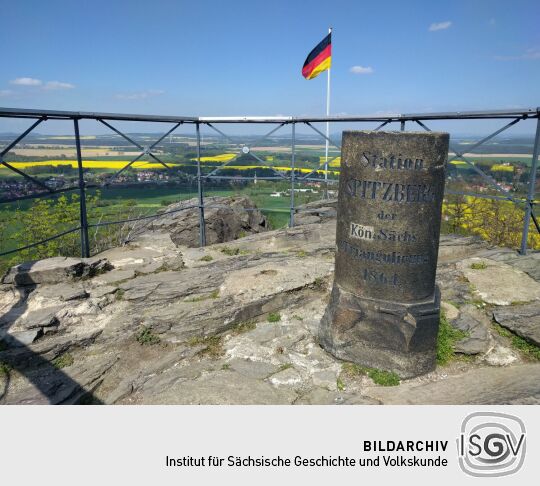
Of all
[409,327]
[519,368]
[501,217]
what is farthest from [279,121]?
[501,217]

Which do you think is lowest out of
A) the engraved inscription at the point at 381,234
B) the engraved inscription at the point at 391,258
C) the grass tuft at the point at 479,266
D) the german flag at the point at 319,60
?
the grass tuft at the point at 479,266

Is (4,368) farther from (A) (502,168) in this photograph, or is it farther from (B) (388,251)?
(A) (502,168)

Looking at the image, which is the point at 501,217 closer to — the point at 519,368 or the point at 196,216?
the point at 196,216

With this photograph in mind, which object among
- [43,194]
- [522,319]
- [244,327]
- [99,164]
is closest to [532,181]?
[522,319]

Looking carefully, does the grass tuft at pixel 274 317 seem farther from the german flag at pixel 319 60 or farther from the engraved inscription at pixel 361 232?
the german flag at pixel 319 60

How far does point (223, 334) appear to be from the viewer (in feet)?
18.8

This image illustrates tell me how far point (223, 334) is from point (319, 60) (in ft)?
38.0

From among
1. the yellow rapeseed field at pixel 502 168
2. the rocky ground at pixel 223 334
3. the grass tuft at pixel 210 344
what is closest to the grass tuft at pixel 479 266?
the rocky ground at pixel 223 334

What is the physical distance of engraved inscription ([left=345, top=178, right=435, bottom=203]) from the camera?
179 inches

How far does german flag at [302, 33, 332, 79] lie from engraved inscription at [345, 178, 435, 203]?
34.7ft

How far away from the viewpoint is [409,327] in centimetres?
488

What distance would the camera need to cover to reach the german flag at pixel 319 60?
545 inches

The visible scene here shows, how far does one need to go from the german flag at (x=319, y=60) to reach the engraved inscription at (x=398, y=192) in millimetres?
10577

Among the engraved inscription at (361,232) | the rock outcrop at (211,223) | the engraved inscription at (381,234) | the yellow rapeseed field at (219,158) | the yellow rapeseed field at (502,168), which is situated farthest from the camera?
the yellow rapeseed field at (502,168)
